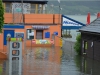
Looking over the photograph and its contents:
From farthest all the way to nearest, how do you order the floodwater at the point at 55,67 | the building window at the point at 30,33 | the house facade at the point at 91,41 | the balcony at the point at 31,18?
the balcony at the point at 31,18, the building window at the point at 30,33, the house facade at the point at 91,41, the floodwater at the point at 55,67

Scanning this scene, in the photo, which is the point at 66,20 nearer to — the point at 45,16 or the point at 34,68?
the point at 45,16

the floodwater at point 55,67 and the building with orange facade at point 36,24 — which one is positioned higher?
the building with orange facade at point 36,24

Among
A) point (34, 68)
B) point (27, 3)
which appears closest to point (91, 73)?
point (34, 68)

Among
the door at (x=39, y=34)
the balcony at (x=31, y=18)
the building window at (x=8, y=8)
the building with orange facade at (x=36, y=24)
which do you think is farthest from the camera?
the building window at (x=8, y=8)

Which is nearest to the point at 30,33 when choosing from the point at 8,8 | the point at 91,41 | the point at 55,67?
the point at 8,8

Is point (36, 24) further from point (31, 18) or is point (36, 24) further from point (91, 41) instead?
point (91, 41)

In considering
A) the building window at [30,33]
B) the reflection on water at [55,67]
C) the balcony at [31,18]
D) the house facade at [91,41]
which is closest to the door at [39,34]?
the building window at [30,33]

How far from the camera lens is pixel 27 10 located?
4819 centimetres

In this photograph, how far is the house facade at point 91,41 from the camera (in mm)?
27953

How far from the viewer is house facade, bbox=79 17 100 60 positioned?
27953 millimetres

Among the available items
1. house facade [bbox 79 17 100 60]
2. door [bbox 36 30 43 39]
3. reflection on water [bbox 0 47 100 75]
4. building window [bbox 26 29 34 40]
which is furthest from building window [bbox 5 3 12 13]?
reflection on water [bbox 0 47 100 75]

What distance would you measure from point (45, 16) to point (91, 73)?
80.1ft

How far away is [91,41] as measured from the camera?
29328 mm

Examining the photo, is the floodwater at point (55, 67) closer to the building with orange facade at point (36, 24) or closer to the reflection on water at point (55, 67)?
the reflection on water at point (55, 67)
